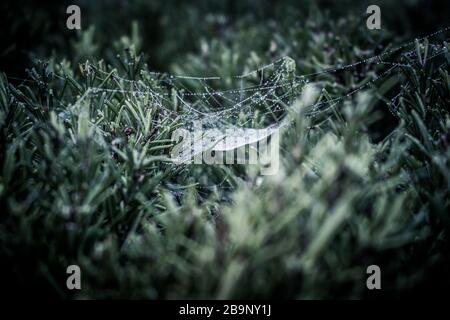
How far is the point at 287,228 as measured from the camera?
2.40 ft

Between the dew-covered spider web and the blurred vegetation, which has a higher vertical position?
the dew-covered spider web

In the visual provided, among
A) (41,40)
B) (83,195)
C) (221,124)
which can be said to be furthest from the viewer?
(41,40)

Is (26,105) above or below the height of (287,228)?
above

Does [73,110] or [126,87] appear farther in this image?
[126,87]

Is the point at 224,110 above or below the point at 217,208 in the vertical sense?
above

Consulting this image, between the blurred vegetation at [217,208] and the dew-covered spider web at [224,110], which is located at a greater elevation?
the dew-covered spider web at [224,110]

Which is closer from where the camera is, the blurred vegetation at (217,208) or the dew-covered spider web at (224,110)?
the blurred vegetation at (217,208)

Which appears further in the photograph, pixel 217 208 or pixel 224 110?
pixel 224 110

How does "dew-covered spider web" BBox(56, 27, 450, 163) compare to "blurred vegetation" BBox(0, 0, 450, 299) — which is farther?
"dew-covered spider web" BBox(56, 27, 450, 163)

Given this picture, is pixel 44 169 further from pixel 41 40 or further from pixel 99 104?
pixel 41 40

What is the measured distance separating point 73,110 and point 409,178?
0.97 m

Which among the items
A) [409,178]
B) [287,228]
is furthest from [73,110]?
[409,178]

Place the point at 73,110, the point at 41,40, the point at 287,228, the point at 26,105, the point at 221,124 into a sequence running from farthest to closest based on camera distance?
the point at 41,40 → the point at 221,124 → the point at 26,105 → the point at 73,110 → the point at 287,228
